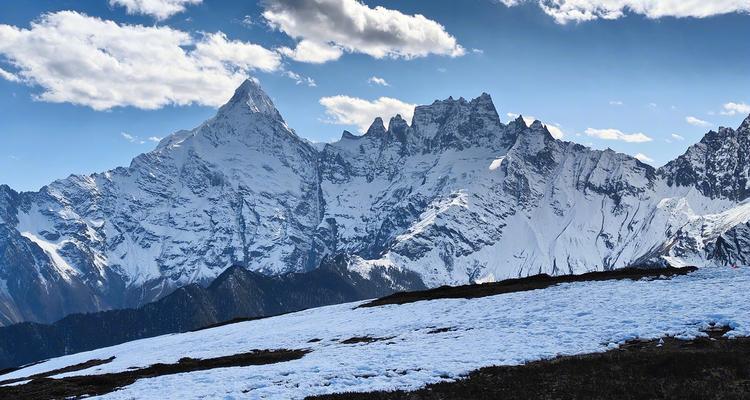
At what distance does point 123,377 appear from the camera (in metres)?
48.3

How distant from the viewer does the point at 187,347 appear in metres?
67.4

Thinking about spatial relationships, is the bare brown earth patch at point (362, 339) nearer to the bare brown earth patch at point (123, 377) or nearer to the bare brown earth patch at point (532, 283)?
the bare brown earth patch at point (123, 377)

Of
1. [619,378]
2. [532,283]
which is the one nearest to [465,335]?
[619,378]

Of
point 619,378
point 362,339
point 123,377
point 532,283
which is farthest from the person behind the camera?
point 532,283

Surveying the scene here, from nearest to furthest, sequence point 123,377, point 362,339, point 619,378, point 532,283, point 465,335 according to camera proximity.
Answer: point 619,378, point 465,335, point 123,377, point 362,339, point 532,283

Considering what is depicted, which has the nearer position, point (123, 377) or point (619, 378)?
point (619, 378)

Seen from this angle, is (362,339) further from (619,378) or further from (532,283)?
(532,283)

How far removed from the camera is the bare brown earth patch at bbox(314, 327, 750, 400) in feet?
83.8

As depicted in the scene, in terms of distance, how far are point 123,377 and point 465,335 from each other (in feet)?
79.0

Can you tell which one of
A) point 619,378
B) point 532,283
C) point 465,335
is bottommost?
point 619,378

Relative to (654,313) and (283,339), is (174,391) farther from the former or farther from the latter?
(654,313)

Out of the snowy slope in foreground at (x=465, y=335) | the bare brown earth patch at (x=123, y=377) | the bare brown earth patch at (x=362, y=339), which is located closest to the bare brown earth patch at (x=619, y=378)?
the snowy slope in foreground at (x=465, y=335)

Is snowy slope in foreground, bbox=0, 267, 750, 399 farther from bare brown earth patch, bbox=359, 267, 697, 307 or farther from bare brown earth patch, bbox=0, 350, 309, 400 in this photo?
bare brown earth patch, bbox=359, 267, 697, 307

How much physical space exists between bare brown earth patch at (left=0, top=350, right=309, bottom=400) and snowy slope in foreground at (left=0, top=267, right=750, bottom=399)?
2405 millimetres
